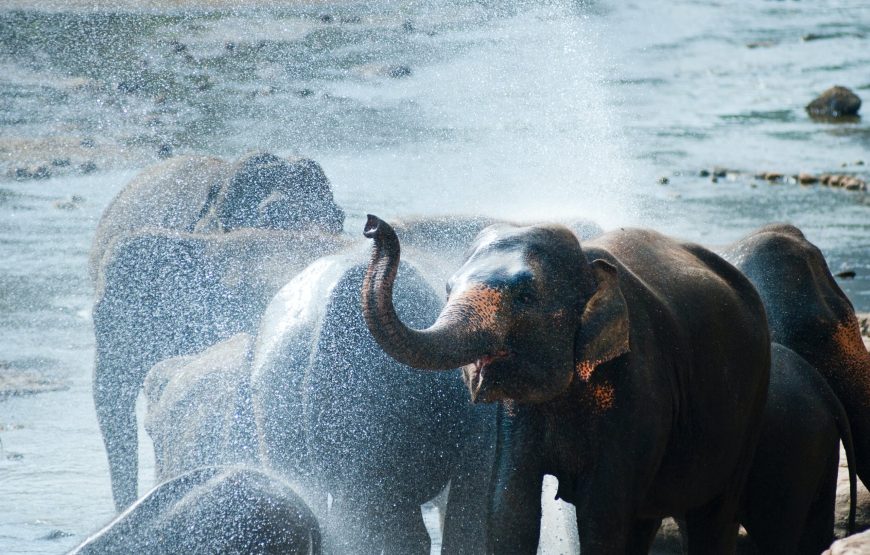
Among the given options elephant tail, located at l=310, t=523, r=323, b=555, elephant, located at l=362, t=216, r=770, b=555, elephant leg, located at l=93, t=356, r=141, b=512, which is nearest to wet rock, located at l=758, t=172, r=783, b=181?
elephant leg, located at l=93, t=356, r=141, b=512

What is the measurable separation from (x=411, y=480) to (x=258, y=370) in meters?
0.58

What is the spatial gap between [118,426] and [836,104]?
34.3ft

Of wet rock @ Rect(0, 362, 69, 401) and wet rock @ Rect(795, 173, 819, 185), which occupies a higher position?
wet rock @ Rect(0, 362, 69, 401)

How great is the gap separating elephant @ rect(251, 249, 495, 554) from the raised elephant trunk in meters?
1.16

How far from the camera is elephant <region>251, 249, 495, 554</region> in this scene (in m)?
4.57

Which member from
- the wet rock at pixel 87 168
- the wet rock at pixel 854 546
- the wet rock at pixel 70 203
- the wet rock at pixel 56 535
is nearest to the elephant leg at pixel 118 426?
the wet rock at pixel 56 535

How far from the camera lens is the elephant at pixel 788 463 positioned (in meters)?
4.76

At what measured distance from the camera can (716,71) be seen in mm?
17953

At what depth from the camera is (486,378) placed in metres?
3.59

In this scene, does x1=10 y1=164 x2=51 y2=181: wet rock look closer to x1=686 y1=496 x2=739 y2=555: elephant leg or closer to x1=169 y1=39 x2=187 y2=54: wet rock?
x1=169 y1=39 x2=187 y2=54: wet rock

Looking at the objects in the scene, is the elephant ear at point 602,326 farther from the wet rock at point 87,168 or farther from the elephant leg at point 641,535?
the wet rock at point 87,168

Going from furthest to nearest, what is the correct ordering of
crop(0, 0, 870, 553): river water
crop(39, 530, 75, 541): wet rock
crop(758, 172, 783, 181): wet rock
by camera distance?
1. crop(758, 172, 783, 181): wet rock
2. crop(0, 0, 870, 553): river water
3. crop(39, 530, 75, 541): wet rock

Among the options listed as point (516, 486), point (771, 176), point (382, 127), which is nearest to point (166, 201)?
point (516, 486)

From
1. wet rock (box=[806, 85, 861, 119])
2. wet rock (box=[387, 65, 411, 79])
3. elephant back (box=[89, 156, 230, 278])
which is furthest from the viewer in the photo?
wet rock (box=[806, 85, 861, 119])
